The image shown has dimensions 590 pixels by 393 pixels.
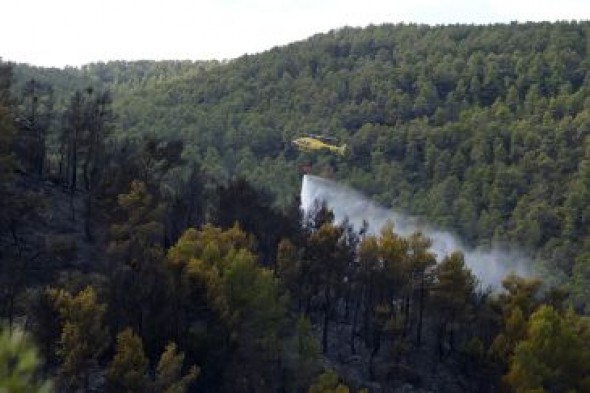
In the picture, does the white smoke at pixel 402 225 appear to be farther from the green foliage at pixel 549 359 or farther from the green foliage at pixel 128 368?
the green foliage at pixel 128 368

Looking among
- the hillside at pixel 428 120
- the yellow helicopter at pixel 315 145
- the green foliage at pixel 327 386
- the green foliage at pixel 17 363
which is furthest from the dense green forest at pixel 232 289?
the yellow helicopter at pixel 315 145

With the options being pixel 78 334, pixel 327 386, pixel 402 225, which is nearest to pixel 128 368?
pixel 78 334

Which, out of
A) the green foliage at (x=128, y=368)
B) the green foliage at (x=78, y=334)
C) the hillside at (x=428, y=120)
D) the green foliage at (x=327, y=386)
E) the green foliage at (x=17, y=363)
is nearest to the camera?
the green foliage at (x=17, y=363)

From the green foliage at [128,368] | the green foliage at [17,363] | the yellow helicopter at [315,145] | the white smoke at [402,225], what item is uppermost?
the green foliage at [17,363]

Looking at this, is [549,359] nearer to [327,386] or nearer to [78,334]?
[327,386]

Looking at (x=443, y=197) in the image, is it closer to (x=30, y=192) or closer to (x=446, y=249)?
(x=446, y=249)

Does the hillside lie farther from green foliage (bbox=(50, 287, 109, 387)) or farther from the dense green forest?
green foliage (bbox=(50, 287, 109, 387))
